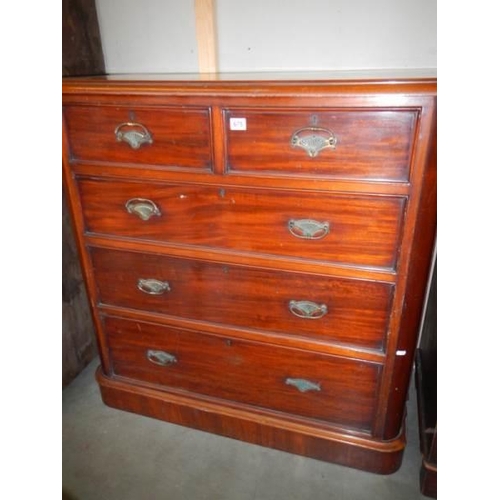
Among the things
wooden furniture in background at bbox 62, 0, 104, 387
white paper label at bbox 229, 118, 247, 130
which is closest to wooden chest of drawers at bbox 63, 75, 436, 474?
white paper label at bbox 229, 118, 247, 130

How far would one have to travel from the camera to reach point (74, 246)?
5.54 feet

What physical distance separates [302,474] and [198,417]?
0.41 m

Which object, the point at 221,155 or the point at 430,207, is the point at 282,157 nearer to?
the point at 221,155

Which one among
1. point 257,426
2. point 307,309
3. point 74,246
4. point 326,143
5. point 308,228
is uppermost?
point 326,143

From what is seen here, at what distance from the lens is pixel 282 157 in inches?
41.1

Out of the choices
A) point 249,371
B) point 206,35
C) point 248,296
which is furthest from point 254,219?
point 206,35

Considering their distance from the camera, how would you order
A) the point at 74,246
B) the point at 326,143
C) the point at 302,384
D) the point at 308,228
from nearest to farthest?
the point at 326,143 → the point at 308,228 → the point at 302,384 → the point at 74,246

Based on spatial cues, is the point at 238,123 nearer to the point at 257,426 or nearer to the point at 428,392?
the point at 257,426

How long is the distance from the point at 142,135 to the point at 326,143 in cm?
50

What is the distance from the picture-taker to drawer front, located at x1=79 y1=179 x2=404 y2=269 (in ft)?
3.47
